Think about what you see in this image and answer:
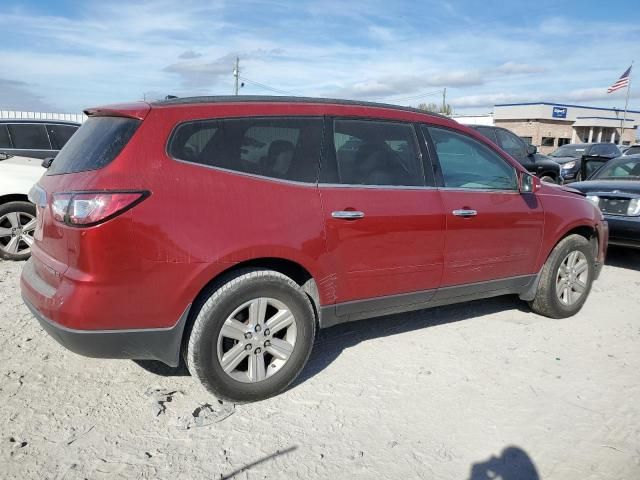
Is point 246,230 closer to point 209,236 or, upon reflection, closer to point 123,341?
point 209,236

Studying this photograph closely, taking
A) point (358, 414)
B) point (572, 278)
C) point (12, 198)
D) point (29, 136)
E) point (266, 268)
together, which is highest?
point (29, 136)

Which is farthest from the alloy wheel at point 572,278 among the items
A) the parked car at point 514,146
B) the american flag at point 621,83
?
the american flag at point 621,83

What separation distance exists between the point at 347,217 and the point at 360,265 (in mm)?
351

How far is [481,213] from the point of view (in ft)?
13.4

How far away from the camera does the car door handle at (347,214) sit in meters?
3.34

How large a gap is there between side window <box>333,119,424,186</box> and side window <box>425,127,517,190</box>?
28 cm

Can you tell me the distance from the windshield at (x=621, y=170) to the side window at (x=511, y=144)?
10.6ft

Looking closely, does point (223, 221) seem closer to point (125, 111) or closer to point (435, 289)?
point (125, 111)

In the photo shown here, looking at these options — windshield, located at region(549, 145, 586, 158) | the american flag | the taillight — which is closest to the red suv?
the taillight

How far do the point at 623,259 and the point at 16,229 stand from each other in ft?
26.5

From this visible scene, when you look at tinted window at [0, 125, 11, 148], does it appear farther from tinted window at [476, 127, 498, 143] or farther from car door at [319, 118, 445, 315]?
tinted window at [476, 127, 498, 143]

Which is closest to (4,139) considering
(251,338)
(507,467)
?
(251,338)

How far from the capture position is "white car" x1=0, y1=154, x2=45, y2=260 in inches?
243

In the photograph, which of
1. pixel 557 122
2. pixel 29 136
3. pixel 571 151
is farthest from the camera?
pixel 557 122
